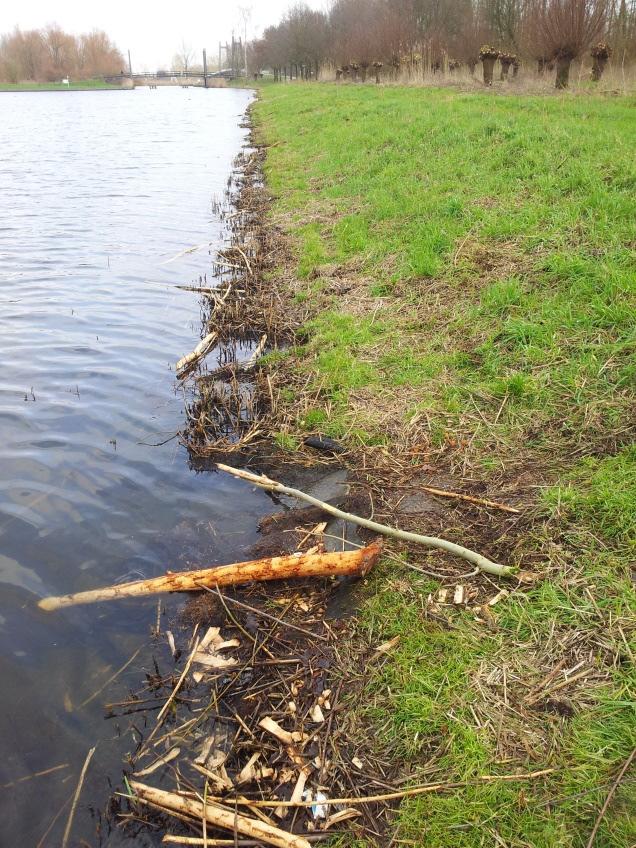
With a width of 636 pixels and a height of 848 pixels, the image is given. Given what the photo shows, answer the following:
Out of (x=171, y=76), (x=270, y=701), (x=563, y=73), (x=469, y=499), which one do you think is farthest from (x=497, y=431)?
(x=171, y=76)

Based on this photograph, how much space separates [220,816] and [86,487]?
A: 311 cm

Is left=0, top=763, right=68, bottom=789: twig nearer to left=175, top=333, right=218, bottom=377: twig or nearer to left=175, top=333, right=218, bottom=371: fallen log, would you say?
left=175, top=333, right=218, bottom=377: twig

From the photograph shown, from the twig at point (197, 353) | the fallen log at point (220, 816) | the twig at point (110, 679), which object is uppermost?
the twig at point (197, 353)

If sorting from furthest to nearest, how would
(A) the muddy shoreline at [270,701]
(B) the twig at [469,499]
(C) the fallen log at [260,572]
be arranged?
(B) the twig at [469,499]
(C) the fallen log at [260,572]
(A) the muddy shoreline at [270,701]

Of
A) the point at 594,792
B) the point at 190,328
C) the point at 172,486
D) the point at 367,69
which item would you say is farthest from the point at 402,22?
the point at 594,792

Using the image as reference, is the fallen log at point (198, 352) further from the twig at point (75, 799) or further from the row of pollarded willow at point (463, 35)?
the row of pollarded willow at point (463, 35)

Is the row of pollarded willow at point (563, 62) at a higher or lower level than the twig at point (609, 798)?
higher

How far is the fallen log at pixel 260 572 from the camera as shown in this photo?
3.84 m

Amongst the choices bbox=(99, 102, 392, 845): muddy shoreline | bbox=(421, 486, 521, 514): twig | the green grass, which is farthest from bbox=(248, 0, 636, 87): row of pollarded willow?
bbox=(99, 102, 392, 845): muddy shoreline

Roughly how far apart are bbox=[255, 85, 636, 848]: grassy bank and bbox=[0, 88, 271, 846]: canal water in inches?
51.0

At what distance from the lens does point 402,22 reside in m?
35.5

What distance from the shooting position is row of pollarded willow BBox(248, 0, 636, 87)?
1825 centimetres

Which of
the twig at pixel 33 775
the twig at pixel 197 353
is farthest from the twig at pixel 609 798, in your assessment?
the twig at pixel 197 353

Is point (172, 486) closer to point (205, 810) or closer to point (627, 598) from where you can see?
point (205, 810)
